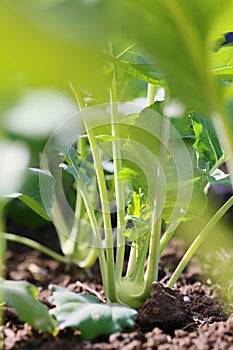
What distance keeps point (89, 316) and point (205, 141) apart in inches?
13.6

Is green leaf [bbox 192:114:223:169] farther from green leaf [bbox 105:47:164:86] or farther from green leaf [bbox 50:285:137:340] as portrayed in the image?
green leaf [bbox 50:285:137:340]

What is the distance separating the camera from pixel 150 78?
0.67 metres

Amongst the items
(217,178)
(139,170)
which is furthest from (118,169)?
(217,178)

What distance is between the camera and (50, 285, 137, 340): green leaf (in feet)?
1.83

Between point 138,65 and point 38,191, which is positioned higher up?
point 138,65

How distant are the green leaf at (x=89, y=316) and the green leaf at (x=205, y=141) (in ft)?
0.99

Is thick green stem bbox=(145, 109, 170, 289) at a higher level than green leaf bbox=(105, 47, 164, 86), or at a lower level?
lower

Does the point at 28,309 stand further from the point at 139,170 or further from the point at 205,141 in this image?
the point at 205,141

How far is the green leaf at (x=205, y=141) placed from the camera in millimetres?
792

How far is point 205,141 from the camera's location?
797 millimetres

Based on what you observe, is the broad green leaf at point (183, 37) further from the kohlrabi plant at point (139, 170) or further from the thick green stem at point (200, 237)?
the thick green stem at point (200, 237)

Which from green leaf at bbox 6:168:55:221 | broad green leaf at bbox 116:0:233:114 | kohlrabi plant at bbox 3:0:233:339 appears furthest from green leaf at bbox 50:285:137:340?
broad green leaf at bbox 116:0:233:114

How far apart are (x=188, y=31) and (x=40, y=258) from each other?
0.92 metres

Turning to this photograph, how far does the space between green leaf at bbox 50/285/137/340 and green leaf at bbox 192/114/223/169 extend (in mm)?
302
